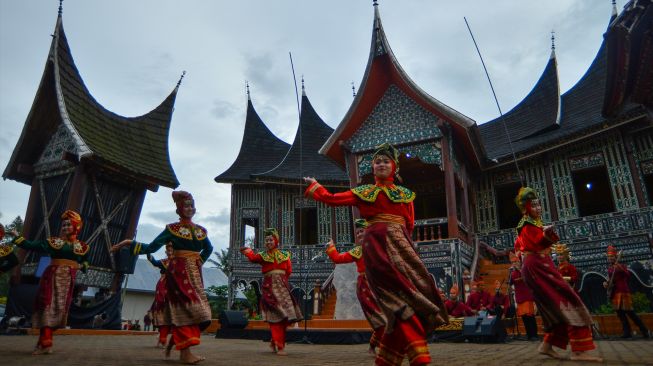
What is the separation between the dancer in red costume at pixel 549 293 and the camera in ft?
14.4

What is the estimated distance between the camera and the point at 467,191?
1538cm

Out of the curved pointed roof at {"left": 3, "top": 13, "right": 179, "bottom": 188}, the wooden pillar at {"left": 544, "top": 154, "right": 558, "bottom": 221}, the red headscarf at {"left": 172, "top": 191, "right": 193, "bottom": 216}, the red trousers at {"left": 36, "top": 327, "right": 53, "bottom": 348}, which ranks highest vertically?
the curved pointed roof at {"left": 3, "top": 13, "right": 179, "bottom": 188}

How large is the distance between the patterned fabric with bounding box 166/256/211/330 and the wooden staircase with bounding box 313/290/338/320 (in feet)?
26.8

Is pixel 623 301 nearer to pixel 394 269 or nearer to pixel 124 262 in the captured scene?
pixel 394 269

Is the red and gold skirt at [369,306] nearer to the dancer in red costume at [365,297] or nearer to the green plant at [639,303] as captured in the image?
the dancer in red costume at [365,297]

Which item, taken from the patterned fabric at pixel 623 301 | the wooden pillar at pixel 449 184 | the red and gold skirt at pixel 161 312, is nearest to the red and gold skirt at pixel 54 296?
the red and gold skirt at pixel 161 312

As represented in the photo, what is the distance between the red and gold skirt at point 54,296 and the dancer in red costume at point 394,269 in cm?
413

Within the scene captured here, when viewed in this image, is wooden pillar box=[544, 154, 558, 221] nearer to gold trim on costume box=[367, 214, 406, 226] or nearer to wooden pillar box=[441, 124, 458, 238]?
wooden pillar box=[441, 124, 458, 238]

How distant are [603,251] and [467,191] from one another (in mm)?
4423

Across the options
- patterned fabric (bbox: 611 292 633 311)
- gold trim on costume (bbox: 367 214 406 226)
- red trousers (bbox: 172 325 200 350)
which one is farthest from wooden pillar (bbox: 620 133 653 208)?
red trousers (bbox: 172 325 200 350)

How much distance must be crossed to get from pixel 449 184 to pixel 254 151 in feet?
36.6

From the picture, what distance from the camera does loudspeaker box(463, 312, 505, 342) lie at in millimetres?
7781

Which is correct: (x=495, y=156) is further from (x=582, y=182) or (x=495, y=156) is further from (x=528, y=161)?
(x=582, y=182)

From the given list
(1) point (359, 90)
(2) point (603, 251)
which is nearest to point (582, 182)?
(2) point (603, 251)
